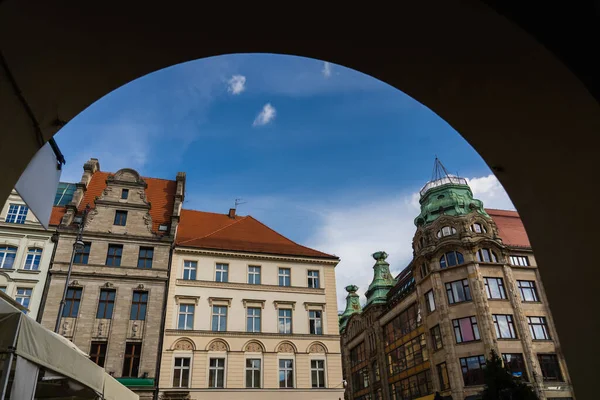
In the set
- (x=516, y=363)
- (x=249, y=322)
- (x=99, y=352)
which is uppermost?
(x=249, y=322)

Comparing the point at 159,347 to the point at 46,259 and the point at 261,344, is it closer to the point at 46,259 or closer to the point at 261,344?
the point at 261,344

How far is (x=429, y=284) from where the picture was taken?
126ft

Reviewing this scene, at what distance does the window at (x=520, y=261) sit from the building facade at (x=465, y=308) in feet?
0.29

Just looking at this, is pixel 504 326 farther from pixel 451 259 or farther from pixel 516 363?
pixel 451 259

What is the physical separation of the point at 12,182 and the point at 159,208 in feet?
97.0

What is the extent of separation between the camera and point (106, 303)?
2448 centimetres

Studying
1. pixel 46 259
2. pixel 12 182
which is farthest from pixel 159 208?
pixel 12 182

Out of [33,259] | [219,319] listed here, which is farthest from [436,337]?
[33,259]

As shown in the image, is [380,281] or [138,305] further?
[380,281]

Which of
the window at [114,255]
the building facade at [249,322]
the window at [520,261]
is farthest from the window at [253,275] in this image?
the window at [520,261]

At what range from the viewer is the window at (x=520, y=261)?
37.5m

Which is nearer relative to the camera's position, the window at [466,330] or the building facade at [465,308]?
the building facade at [465,308]

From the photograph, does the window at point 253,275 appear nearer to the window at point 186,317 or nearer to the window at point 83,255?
the window at point 186,317

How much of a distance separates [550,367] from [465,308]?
7.21m
